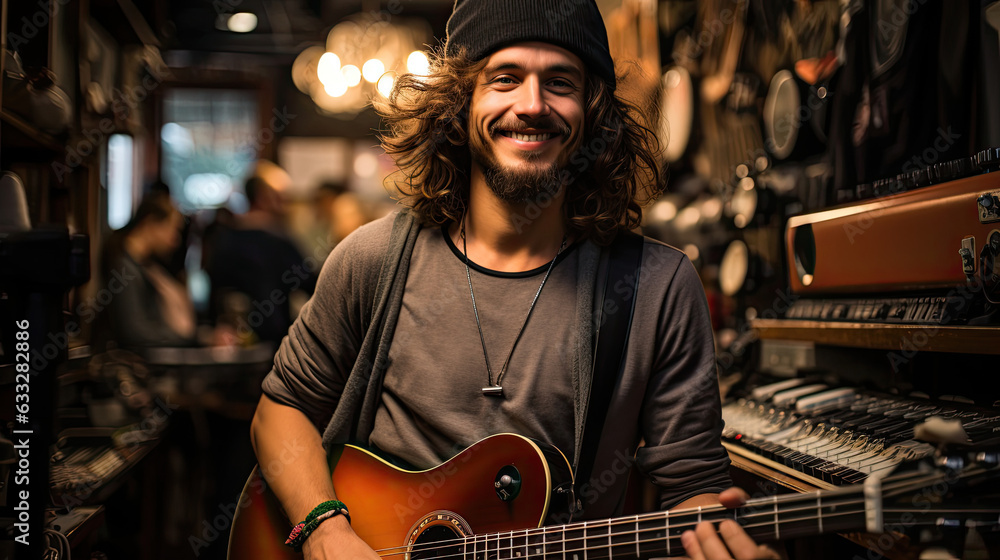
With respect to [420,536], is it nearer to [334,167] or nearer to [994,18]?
[994,18]

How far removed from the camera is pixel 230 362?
3.51 m

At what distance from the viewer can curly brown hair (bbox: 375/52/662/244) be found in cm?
168

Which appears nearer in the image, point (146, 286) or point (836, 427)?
point (836, 427)

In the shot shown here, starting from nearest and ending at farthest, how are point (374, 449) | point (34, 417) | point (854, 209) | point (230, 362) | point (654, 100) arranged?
1. point (34, 417)
2. point (374, 449)
3. point (854, 209)
4. point (654, 100)
5. point (230, 362)

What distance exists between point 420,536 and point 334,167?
257 inches

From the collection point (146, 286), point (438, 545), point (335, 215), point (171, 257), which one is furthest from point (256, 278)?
point (438, 545)

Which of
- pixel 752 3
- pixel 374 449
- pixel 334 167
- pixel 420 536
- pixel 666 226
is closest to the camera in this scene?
pixel 420 536

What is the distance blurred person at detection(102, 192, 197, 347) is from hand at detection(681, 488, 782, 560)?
10.9ft

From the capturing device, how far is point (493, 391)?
4.84 ft

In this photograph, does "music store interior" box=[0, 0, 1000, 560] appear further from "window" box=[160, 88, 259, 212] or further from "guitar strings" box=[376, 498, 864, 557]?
"window" box=[160, 88, 259, 212]

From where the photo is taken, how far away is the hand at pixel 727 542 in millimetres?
1072

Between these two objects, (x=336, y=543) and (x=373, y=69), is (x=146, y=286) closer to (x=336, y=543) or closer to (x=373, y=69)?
(x=373, y=69)

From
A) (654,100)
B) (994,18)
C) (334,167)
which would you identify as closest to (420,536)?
(654,100)

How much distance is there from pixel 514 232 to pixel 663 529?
788 mm
